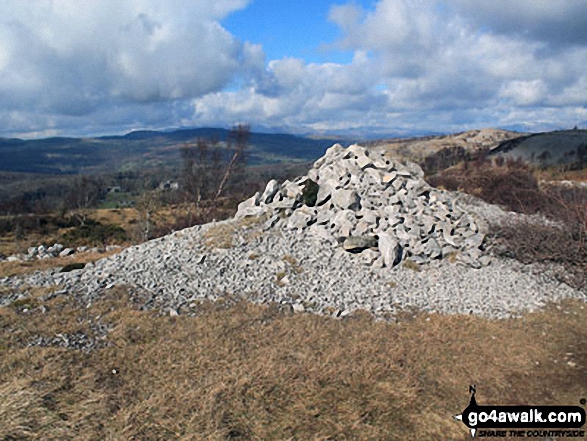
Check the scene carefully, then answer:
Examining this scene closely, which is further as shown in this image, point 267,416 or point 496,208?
point 496,208

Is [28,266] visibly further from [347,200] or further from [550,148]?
[550,148]

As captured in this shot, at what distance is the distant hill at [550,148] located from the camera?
91.4m

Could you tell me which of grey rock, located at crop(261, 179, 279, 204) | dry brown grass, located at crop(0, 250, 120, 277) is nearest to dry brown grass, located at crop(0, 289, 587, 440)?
dry brown grass, located at crop(0, 250, 120, 277)

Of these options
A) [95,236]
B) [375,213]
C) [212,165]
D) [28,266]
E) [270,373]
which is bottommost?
[95,236]

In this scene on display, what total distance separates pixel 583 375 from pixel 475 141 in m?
159

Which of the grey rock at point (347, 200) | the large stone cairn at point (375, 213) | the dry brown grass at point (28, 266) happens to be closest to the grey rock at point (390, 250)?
the large stone cairn at point (375, 213)

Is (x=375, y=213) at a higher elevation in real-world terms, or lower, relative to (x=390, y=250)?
higher

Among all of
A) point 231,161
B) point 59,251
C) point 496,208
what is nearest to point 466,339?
point 496,208

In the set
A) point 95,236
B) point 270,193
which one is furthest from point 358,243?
point 95,236

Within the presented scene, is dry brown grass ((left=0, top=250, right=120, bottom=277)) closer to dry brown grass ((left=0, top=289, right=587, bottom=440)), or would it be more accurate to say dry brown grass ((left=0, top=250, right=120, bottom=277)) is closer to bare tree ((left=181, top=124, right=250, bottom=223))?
dry brown grass ((left=0, top=289, right=587, bottom=440))

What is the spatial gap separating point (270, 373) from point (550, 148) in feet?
398

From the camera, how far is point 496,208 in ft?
73.2

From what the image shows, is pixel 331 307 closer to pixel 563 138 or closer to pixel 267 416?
pixel 267 416

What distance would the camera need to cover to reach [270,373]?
8445 mm
